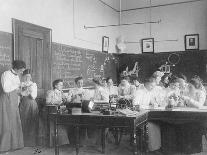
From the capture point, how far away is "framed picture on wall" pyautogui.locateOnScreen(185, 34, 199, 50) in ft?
30.5

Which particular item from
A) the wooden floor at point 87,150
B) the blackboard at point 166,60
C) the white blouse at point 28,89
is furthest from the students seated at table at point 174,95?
the blackboard at point 166,60

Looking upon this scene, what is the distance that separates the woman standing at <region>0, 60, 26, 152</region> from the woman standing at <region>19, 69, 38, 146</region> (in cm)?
22

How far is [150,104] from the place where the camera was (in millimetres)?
5551

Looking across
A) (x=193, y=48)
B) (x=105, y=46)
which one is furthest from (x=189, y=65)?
(x=105, y=46)

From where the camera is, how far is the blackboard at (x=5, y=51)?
500 centimetres

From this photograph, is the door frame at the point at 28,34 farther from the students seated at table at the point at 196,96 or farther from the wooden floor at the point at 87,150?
the students seated at table at the point at 196,96

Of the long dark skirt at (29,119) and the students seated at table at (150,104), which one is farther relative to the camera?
the long dark skirt at (29,119)

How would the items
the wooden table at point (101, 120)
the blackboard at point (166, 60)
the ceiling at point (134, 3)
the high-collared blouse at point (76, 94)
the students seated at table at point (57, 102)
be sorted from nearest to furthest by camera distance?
1. the wooden table at point (101, 120)
2. the students seated at table at point (57, 102)
3. the high-collared blouse at point (76, 94)
4. the blackboard at point (166, 60)
5. the ceiling at point (134, 3)

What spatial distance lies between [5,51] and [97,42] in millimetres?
4123

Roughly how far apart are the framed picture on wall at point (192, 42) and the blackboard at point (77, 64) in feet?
8.52

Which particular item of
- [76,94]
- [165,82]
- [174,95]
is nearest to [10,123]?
[76,94]

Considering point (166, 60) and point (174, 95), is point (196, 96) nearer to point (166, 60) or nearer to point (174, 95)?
point (174, 95)

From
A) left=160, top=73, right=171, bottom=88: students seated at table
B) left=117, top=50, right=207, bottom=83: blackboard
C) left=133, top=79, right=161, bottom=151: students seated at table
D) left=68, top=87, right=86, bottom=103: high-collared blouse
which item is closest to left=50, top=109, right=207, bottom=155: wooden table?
left=133, top=79, right=161, bottom=151: students seated at table

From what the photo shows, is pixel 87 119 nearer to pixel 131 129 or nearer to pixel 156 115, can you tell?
pixel 131 129
